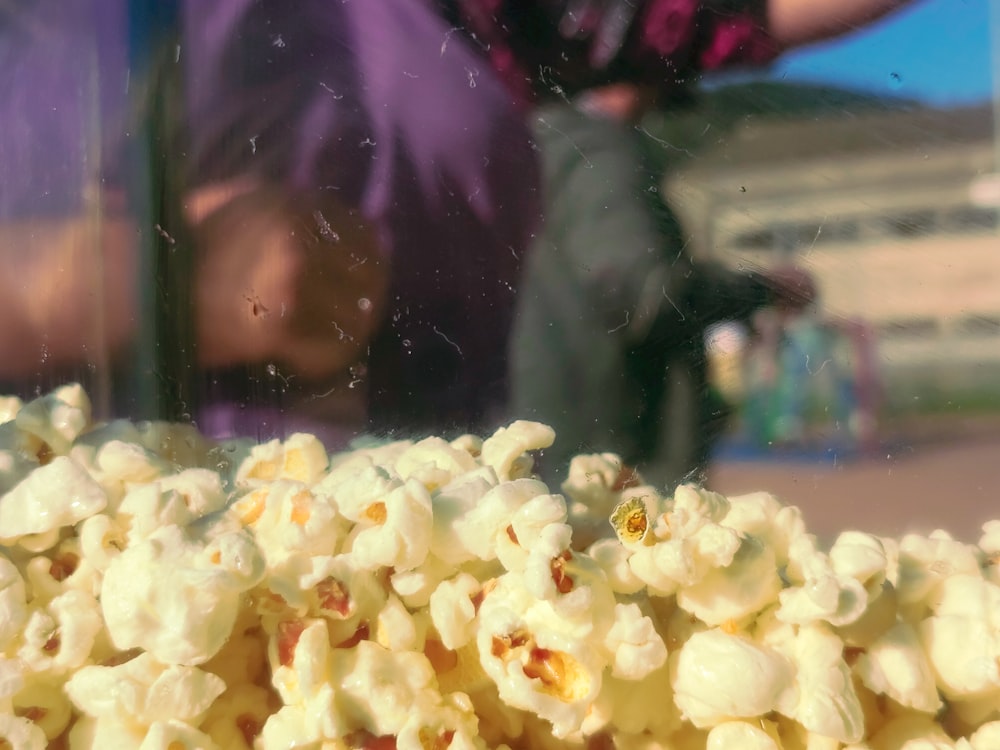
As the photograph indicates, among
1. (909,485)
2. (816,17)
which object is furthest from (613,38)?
(909,485)

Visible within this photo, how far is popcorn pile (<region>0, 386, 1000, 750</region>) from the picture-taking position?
26 centimetres

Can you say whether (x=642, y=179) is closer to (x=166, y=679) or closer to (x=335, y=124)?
(x=335, y=124)

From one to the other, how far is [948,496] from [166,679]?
0.94 ft

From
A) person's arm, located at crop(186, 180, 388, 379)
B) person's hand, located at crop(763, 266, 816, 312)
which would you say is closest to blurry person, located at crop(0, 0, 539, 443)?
person's arm, located at crop(186, 180, 388, 379)

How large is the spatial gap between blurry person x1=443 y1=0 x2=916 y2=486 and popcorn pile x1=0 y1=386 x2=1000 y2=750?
0.09 meters

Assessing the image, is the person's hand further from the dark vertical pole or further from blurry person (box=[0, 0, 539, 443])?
the dark vertical pole

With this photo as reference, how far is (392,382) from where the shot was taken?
1.34 ft

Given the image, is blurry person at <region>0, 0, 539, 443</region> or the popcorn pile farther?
blurry person at <region>0, 0, 539, 443</region>

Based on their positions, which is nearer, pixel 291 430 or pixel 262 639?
pixel 262 639

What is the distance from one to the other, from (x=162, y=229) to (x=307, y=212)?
77 mm

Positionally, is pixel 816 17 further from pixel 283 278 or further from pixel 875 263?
pixel 283 278

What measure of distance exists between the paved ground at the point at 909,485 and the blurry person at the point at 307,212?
0.46ft

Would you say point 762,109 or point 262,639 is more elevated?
point 762,109

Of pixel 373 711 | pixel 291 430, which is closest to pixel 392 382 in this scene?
pixel 291 430
